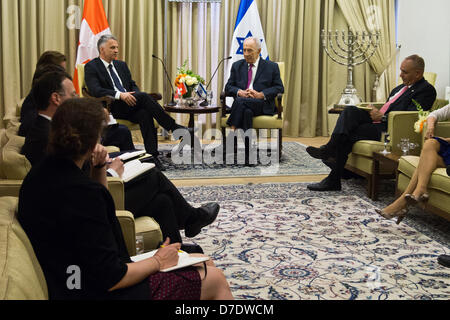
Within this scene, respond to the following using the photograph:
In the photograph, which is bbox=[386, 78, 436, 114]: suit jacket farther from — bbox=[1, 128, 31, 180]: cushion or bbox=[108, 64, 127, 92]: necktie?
bbox=[1, 128, 31, 180]: cushion

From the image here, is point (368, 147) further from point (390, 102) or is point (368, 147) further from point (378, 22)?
point (378, 22)

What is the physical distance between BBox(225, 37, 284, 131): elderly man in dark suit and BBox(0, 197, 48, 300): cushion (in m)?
4.45

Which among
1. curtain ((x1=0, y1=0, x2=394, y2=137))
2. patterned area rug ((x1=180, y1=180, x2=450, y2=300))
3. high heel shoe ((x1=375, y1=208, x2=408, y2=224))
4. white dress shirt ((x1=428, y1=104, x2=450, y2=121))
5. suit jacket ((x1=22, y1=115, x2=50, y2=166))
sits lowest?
patterned area rug ((x1=180, y1=180, x2=450, y2=300))

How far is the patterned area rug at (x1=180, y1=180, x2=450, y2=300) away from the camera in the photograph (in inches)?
111

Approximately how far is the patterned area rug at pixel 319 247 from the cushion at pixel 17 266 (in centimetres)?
134

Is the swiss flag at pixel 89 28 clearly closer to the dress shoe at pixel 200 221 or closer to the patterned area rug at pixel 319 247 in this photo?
the patterned area rug at pixel 319 247

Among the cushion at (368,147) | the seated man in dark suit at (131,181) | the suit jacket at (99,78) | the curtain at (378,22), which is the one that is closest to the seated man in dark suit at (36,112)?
the seated man in dark suit at (131,181)

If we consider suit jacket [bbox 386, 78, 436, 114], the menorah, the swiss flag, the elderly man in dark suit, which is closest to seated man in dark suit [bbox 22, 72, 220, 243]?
suit jacket [bbox 386, 78, 436, 114]

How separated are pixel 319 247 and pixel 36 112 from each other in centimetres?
202

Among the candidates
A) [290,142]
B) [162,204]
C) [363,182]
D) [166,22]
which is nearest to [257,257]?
[162,204]

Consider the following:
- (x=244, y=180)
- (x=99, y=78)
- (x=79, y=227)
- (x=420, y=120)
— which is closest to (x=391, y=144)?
(x=420, y=120)

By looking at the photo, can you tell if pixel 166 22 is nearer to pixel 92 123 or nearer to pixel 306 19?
pixel 306 19

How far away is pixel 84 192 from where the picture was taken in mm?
1588

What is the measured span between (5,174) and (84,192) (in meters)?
1.17
